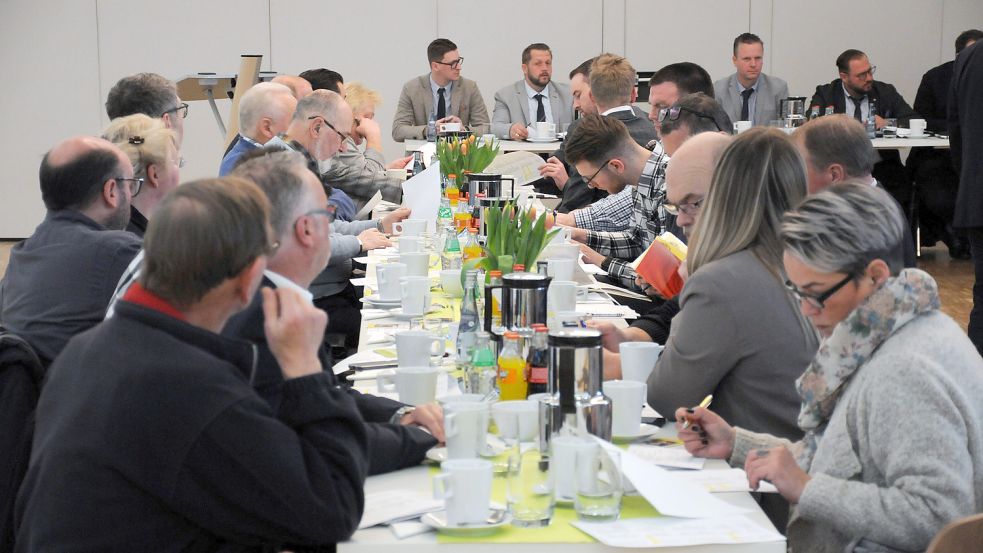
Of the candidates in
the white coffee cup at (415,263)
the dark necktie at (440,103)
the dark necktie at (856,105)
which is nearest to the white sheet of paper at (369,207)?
the white coffee cup at (415,263)

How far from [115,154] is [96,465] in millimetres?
1841

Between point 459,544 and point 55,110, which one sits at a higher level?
point 55,110

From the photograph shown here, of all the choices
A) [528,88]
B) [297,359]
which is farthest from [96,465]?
[528,88]

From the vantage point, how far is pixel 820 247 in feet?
6.40

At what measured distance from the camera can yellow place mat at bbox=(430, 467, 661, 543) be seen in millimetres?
1691

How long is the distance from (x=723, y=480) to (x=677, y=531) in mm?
321

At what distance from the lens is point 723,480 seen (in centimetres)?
202

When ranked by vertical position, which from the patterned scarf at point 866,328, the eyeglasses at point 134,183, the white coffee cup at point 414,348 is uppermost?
the eyeglasses at point 134,183

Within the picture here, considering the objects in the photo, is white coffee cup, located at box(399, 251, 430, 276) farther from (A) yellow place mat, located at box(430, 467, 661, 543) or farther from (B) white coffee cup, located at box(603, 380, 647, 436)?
(A) yellow place mat, located at box(430, 467, 661, 543)

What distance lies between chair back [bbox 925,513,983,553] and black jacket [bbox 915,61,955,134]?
327 inches

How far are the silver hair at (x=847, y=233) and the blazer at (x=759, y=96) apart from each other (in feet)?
26.3

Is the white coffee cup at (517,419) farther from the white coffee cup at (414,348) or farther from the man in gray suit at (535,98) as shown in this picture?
the man in gray suit at (535,98)

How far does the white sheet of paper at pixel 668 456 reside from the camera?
2.10 metres

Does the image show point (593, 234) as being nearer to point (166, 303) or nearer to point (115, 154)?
point (115, 154)
